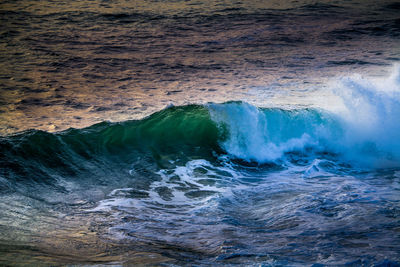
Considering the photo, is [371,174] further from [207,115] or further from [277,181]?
[207,115]

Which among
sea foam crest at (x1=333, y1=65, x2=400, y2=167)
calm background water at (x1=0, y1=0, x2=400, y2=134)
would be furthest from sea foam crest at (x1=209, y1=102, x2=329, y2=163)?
calm background water at (x1=0, y1=0, x2=400, y2=134)

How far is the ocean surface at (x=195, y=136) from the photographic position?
4027 millimetres

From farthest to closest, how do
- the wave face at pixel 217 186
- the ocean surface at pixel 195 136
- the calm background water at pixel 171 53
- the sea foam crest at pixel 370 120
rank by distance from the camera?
1. the calm background water at pixel 171 53
2. the sea foam crest at pixel 370 120
3. the ocean surface at pixel 195 136
4. the wave face at pixel 217 186

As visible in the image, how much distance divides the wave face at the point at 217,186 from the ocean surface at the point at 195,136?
0.08 ft

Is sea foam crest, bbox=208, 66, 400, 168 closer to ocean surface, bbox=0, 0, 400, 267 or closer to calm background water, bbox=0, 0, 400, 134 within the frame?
ocean surface, bbox=0, 0, 400, 267

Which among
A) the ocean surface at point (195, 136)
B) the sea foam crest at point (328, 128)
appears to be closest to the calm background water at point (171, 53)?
the ocean surface at point (195, 136)

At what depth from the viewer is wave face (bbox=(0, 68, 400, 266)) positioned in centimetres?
384

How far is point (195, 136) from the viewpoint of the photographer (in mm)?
7707

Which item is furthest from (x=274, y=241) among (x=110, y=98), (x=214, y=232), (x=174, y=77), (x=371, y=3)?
(x=371, y=3)

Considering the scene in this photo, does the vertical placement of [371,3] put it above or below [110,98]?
above

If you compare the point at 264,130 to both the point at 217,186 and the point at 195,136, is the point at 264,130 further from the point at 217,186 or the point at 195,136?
the point at 217,186

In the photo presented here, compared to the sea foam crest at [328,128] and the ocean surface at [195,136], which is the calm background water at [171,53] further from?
the sea foam crest at [328,128]

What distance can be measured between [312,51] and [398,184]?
7575mm

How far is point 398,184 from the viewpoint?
19.1ft
